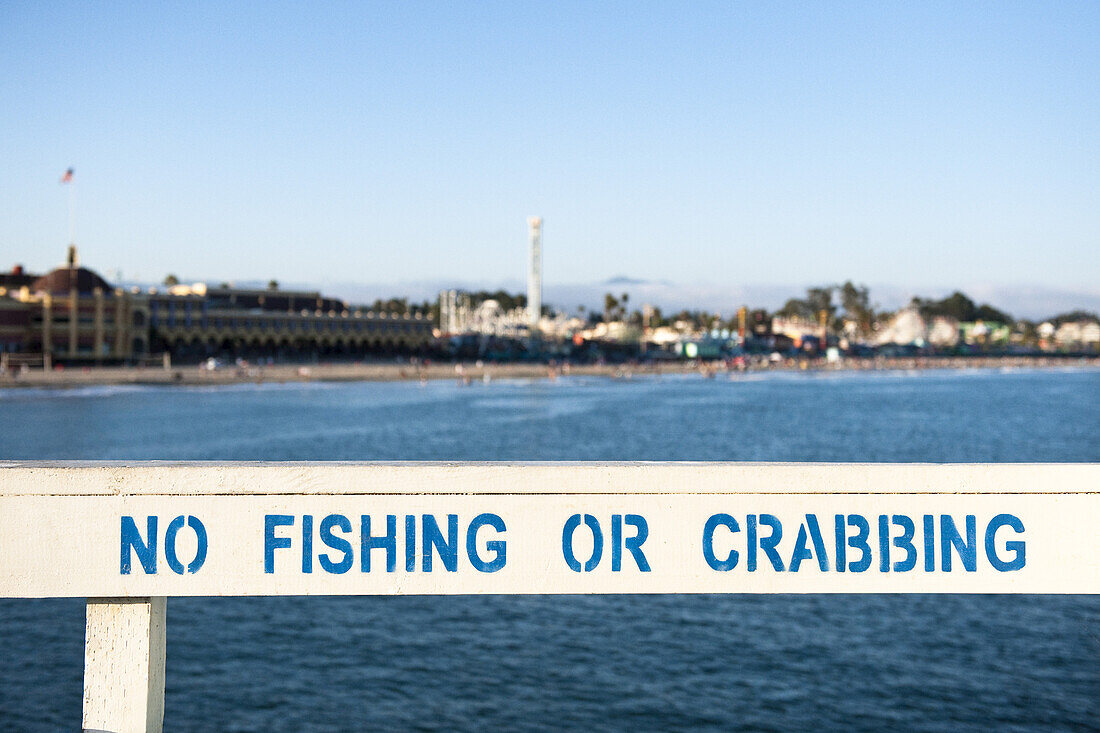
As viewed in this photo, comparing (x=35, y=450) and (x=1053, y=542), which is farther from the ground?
(x=1053, y=542)

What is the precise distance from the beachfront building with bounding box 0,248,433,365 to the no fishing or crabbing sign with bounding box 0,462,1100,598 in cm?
13472

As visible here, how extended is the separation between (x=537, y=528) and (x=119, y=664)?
1925 mm

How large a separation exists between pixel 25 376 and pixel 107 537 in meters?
122

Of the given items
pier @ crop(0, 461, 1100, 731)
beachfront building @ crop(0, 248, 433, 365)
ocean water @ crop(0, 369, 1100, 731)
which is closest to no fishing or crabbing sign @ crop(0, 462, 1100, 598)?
pier @ crop(0, 461, 1100, 731)

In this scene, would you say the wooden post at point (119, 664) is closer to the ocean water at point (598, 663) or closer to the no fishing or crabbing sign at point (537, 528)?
the no fishing or crabbing sign at point (537, 528)

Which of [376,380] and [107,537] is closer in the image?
[107,537]

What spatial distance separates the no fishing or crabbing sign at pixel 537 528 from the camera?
4.57m

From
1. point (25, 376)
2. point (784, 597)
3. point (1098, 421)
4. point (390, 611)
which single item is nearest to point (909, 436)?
point (1098, 421)

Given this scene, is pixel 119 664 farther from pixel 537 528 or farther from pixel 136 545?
pixel 537 528

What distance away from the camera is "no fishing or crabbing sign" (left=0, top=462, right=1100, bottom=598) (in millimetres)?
4570

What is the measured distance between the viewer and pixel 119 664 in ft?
15.4

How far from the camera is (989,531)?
4.74 meters

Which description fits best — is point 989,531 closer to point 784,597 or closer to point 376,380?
point 784,597

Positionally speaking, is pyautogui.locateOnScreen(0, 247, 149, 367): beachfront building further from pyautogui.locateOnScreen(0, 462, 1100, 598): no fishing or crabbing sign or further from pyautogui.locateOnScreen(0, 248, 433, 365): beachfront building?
pyautogui.locateOnScreen(0, 462, 1100, 598): no fishing or crabbing sign
